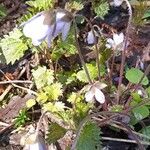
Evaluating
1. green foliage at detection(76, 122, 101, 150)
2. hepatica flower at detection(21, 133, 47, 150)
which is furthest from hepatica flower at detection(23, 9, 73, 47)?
green foliage at detection(76, 122, 101, 150)

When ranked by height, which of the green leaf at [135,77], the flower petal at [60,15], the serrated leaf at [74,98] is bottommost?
the green leaf at [135,77]

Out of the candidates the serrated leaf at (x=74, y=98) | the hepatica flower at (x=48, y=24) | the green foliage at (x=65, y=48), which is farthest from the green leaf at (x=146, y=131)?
the hepatica flower at (x=48, y=24)

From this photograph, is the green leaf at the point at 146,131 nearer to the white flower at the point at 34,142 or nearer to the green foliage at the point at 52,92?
the green foliage at the point at 52,92

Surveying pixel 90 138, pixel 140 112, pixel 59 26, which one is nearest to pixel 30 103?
pixel 90 138

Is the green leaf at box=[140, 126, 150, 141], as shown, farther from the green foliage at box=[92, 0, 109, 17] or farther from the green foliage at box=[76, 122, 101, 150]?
the green foliage at box=[92, 0, 109, 17]

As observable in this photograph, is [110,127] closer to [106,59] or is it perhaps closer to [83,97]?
[83,97]

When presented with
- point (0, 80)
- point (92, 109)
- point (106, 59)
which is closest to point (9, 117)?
point (0, 80)
